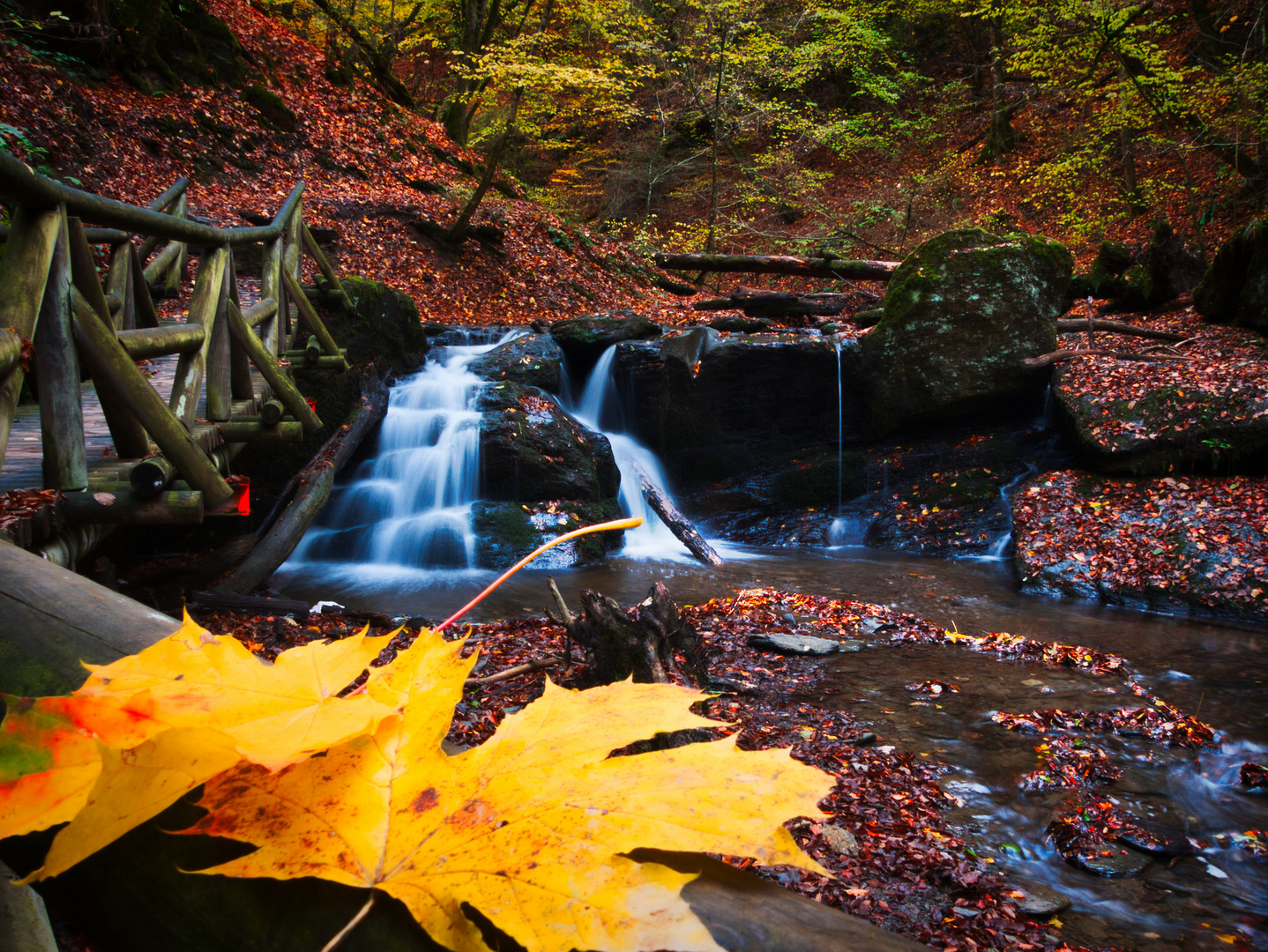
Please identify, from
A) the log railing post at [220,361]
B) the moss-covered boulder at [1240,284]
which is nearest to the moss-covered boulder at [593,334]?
the log railing post at [220,361]

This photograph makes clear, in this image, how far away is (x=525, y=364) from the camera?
451 inches

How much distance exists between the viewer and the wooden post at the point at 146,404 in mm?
2836

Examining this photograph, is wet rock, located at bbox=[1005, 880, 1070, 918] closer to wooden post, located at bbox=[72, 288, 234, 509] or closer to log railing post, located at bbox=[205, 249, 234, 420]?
wooden post, located at bbox=[72, 288, 234, 509]

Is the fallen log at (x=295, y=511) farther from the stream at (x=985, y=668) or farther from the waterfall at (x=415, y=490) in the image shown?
the waterfall at (x=415, y=490)

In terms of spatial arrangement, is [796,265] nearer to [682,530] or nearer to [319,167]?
[682,530]

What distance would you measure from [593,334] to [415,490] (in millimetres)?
4438

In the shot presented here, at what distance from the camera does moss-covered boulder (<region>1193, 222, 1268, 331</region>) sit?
1176 centimetres

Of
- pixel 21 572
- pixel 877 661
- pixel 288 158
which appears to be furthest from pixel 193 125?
pixel 21 572

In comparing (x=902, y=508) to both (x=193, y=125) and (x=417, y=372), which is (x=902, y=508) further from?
(x=193, y=125)

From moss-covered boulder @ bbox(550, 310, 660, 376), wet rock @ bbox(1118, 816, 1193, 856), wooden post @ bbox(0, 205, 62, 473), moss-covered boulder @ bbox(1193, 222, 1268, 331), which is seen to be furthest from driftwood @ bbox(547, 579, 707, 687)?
moss-covered boulder @ bbox(1193, 222, 1268, 331)

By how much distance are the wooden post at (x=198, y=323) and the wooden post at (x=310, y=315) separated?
3.14m

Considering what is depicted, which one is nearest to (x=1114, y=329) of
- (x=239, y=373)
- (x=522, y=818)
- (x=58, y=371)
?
(x=239, y=373)

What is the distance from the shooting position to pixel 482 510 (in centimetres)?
935

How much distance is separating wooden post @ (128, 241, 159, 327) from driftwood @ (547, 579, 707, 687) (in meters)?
4.60
